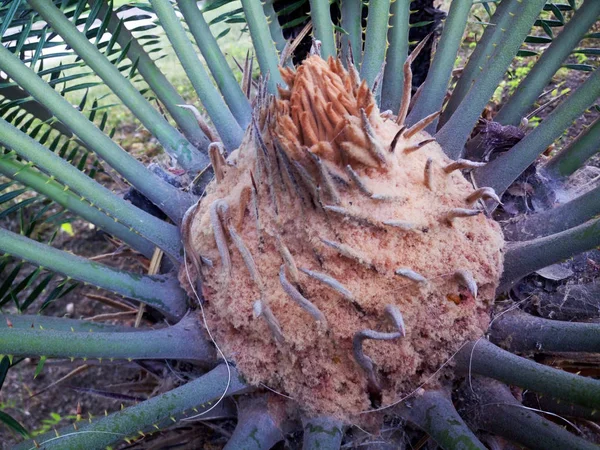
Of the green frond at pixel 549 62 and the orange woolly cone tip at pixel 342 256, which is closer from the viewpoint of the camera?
Result: the orange woolly cone tip at pixel 342 256

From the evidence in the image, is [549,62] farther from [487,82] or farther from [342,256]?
[342,256]

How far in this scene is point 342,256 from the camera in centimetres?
101

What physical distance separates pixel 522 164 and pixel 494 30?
367mm

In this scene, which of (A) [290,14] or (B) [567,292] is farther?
(A) [290,14]

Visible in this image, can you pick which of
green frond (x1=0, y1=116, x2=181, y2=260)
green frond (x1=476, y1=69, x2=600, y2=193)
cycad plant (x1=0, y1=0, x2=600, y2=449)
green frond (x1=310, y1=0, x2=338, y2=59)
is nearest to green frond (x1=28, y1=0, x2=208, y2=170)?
cycad plant (x1=0, y1=0, x2=600, y2=449)

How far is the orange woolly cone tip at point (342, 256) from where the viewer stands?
99 centimetres

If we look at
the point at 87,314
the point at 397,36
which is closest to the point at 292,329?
the point at 397,36

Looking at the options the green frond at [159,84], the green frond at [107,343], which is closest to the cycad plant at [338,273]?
the green frond at [107,343]

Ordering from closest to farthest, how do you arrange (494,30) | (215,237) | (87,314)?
1. (215,237)
2. (494,30)
3. (87,314)

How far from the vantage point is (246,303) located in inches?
41.8

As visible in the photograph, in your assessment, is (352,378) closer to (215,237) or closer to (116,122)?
(215,237)

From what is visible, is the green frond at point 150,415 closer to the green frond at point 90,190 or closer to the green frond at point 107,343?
the green frond at point 107,343

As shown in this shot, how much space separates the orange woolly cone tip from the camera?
3.24ft

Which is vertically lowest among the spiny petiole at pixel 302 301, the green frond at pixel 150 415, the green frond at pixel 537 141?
the green frond at pixel 150 415
